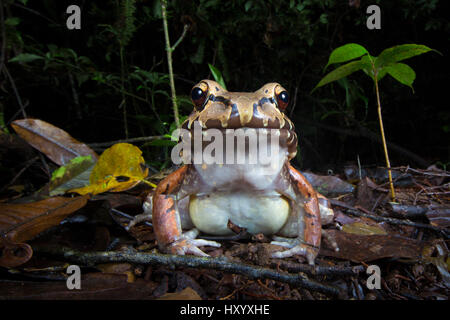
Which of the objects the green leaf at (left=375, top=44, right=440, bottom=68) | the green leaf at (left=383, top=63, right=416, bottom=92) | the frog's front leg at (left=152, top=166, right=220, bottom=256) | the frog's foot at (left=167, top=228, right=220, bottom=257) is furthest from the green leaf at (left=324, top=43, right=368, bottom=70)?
the frog's foot at (left=167, top=228, right=220, bottom=257)

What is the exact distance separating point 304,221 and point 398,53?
1344 mm

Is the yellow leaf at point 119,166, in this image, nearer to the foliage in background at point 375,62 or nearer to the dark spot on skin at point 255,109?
the dark spot on skin at point 255,109

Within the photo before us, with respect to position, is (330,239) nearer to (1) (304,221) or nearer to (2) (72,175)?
(1) (304,221)

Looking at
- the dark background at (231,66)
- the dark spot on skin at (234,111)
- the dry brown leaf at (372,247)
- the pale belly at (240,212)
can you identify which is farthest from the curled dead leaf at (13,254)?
the dark background at (231,66)

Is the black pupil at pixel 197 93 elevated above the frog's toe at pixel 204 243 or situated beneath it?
elevated above

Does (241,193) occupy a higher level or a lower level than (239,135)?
lower

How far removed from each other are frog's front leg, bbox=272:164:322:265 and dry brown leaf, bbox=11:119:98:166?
1.87 metres

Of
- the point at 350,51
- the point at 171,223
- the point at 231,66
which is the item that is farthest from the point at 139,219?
the point at 231,66

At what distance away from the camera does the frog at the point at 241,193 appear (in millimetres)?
1437

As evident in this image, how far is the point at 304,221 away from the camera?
1663 mm

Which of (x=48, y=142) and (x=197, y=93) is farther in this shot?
(x=48, y=142)

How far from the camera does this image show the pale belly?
1.66 m

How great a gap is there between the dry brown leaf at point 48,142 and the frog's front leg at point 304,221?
1.87m

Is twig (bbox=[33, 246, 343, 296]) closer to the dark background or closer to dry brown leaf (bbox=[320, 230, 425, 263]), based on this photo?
dry brown leaf (bbox=[320, 230, 425, 263])
